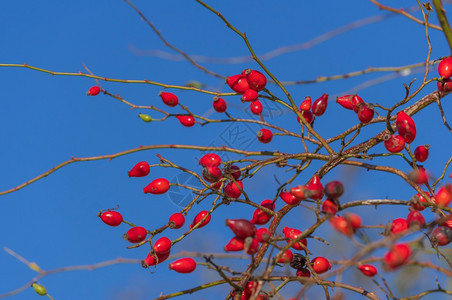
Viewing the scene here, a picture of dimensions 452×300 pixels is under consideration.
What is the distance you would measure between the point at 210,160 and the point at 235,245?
44cm

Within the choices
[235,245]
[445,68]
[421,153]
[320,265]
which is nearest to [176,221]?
[235,245]

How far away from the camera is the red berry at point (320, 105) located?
1979 mm

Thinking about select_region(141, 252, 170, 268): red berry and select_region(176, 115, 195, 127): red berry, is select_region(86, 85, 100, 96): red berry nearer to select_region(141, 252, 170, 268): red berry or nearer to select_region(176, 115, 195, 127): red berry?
select_region(176, 115, 195, 127): red berry

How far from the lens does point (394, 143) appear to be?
5.51 feet

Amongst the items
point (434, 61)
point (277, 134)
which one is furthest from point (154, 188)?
point (434, 61)

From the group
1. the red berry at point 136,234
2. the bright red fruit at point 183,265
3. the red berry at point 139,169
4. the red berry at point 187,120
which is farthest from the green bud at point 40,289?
the red berry at point 187,120

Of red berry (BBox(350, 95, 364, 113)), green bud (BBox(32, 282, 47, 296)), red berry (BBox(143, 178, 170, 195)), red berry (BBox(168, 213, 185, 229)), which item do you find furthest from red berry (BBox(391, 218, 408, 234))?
green bud (BBox(32, 282, 47, 296))

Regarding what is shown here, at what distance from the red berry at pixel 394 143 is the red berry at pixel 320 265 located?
0.42 meters

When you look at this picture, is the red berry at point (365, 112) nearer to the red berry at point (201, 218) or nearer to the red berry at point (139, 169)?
the red berry at point (201, 218)

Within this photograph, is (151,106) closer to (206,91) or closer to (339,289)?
(206,91)

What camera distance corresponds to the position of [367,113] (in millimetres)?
1758

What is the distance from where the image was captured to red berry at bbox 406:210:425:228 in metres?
1.40

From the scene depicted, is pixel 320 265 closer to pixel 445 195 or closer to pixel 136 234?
pixel 445 195

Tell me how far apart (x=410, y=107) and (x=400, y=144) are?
17.7 inches
